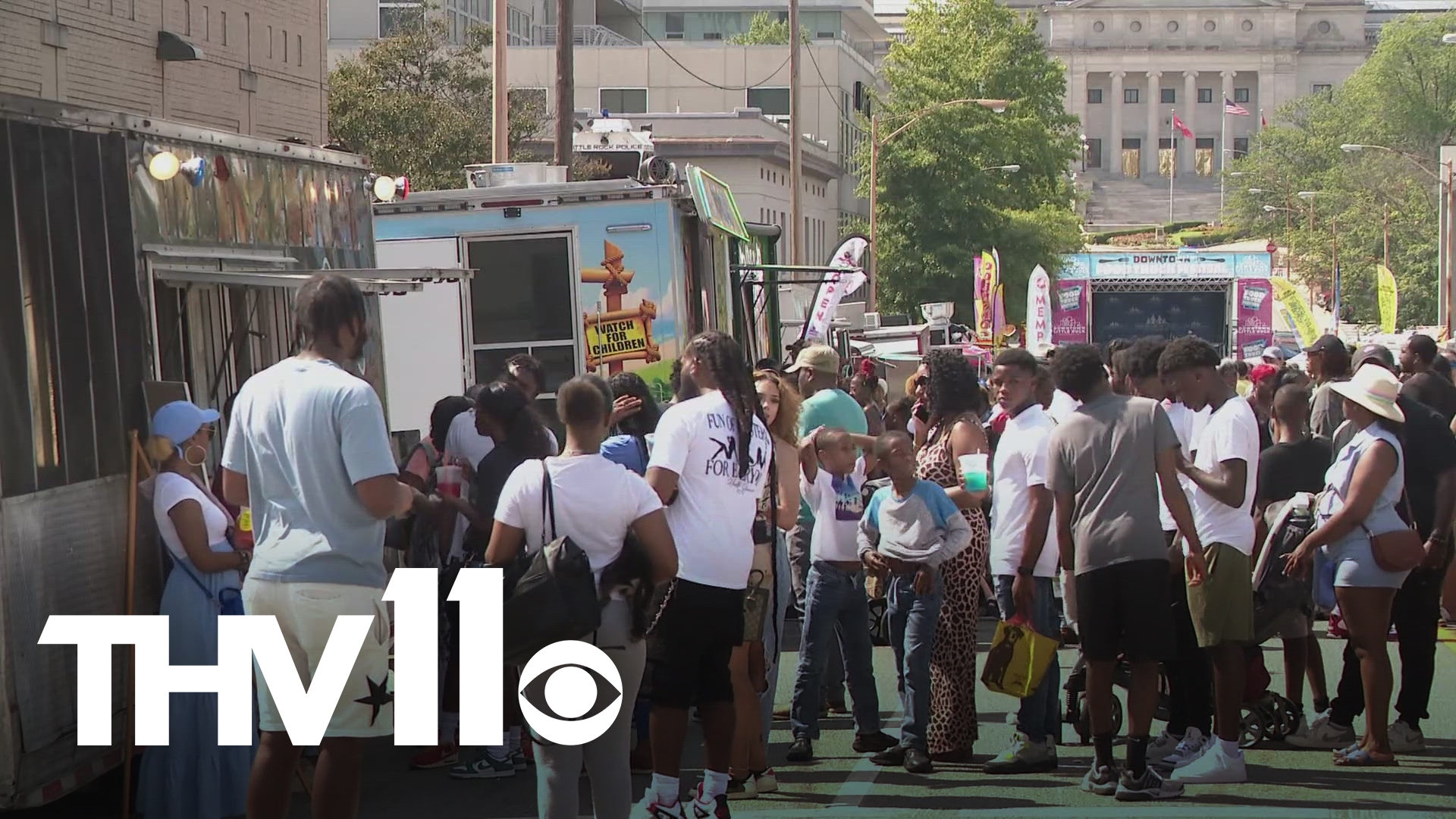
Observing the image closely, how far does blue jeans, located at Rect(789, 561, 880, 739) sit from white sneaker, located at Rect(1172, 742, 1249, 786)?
1.47 metres

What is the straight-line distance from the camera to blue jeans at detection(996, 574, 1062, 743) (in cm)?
861

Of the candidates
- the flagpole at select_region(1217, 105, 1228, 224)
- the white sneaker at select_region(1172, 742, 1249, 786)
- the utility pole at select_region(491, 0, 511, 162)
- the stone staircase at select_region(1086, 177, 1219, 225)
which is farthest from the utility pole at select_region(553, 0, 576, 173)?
the flagpole at select_region(1217, 105, 1228, 224)

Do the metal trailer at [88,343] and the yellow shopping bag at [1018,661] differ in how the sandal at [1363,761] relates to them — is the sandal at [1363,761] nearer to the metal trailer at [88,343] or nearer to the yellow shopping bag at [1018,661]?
the yellow shopping bag at [1018,661]

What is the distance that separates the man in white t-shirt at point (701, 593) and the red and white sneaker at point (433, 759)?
2.04m

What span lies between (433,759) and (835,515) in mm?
2089

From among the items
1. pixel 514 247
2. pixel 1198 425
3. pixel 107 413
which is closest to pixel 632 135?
pixel 514 247

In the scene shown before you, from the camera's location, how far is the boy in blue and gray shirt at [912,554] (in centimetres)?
845

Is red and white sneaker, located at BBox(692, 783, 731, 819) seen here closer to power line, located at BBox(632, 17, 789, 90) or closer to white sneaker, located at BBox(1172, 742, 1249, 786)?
white sneaker, located at BBox(1172, 742, 1249, 786)

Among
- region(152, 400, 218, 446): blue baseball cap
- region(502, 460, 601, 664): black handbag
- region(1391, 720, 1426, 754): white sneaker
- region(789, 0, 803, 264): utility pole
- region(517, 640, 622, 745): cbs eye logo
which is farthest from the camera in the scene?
region(789, 0, 803, 264): utility pole

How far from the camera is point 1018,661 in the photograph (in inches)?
321

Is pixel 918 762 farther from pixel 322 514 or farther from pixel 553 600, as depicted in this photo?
pixel 322 514

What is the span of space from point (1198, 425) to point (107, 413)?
6315 millimetres

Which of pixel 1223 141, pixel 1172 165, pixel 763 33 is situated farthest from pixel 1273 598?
pixel 1223 141

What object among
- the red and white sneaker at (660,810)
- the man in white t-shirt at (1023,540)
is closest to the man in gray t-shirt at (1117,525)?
the man in white t-shirt at (1023,540)
